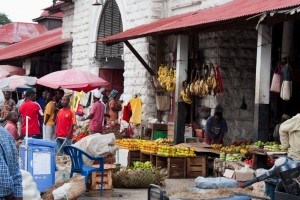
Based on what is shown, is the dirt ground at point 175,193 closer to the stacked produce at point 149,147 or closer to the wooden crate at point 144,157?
the stacked produce at point 149,147

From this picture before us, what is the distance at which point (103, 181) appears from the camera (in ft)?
39.5

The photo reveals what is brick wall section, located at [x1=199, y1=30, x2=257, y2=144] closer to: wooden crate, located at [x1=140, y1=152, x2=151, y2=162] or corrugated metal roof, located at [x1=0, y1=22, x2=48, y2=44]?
wooden crate, located at [x1=140, y1=152, x2=151, y2=162]

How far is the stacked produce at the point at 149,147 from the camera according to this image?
14992mm

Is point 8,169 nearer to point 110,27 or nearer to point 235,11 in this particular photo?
point 235,11

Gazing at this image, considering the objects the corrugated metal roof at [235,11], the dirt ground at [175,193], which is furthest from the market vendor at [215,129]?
the corrugated metal roof at [235,11]

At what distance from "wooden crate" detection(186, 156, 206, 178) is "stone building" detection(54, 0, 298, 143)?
1414mm

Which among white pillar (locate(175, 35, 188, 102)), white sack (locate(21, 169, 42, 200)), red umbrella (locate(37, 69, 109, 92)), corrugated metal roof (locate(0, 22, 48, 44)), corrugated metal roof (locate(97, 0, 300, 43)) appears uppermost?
corrugated metal roof (locate(0, 22, 48, 44))

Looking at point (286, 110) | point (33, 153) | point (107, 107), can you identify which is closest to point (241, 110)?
point (286, 110)

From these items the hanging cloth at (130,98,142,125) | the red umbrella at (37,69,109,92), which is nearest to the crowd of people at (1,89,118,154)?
the red umbrella at (37,69,109,92)

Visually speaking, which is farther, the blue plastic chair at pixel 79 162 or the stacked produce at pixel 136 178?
the stacked produce at pixel 136 178

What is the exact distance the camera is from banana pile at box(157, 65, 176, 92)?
17.4 meters

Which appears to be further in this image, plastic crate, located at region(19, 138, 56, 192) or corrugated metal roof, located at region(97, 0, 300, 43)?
corrugated metal roof, located at region(97, 0, 300, 43)

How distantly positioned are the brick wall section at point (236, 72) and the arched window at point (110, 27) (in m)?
6.12

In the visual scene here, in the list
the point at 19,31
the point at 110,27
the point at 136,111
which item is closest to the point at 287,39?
the point at 136,111
